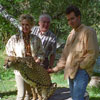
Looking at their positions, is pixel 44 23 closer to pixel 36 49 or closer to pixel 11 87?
pixel 36 49

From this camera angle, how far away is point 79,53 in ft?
10.9

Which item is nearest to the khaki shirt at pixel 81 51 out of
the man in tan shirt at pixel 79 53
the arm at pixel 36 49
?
the man in tan shirt at pixel 79 53

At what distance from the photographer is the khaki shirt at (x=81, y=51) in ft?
10.6

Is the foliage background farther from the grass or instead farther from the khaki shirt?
the khaki shirt

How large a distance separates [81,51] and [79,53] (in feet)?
0.15

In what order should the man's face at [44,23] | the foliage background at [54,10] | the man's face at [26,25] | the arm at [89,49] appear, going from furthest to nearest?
1. the foliage background at [54,10]
2. the man's face at [44,23]
3. the man's face at [26,25]
4. the arm at [89,49]

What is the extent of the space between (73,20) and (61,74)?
5412mm

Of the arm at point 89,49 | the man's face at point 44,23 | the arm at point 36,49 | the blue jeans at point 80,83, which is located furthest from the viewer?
the man's face at point 44,23

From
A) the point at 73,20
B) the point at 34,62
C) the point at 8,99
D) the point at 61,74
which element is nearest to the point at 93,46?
the point at 73,20

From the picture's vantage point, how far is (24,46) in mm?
4117

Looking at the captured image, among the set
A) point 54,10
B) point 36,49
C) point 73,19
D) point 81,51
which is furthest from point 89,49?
point 54,10

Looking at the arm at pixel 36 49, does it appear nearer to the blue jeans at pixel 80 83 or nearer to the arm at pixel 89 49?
the blue jeans at pixel 80 83

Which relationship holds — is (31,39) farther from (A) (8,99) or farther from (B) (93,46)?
(A) (8,99)

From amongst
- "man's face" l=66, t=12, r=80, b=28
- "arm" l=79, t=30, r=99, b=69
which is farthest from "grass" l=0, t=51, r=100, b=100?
"man's face" l=66, t=12, r=80, b=28
